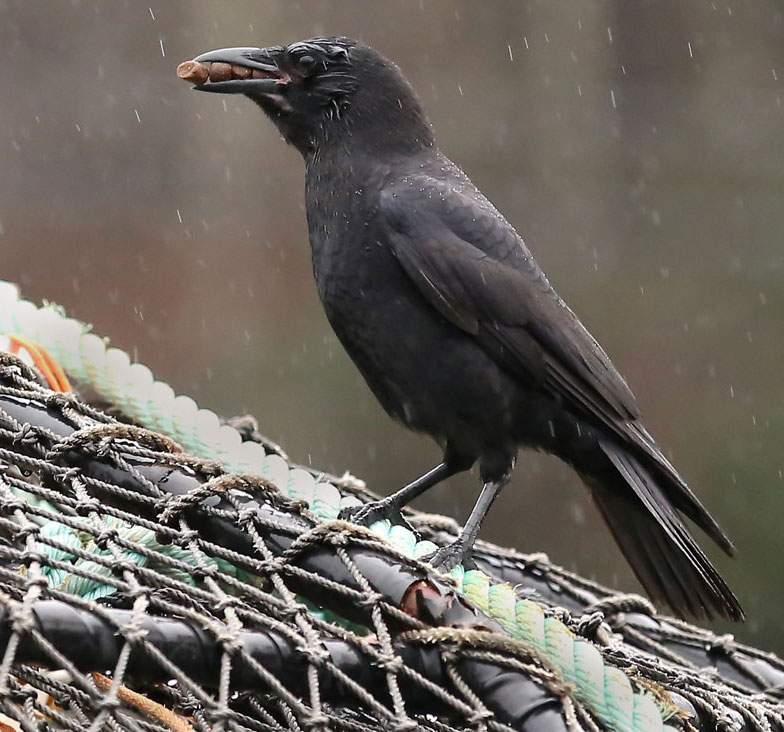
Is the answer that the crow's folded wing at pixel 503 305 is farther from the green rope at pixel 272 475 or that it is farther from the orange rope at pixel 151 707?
the orange rope at pixel 151 707

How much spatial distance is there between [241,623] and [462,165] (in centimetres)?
634

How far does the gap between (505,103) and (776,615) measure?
3.45 metres

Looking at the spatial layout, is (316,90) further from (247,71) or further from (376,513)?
(376,513)

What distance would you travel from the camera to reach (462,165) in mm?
7492

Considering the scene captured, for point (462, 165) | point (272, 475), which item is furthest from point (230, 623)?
point (462, 165)

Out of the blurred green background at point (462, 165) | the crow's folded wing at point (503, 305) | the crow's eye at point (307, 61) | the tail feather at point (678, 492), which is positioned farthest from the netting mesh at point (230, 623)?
the blurred green background at point (462, 165)

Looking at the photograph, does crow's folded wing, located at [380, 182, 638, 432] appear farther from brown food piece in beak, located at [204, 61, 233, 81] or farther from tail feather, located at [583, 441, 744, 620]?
brown food piece in beak, located at [204, 61, 233, 81]

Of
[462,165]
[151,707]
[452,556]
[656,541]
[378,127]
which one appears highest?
[462,165]

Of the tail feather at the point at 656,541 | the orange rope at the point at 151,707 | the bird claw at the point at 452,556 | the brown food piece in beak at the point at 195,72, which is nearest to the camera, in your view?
the orange rope at the point at 151,707

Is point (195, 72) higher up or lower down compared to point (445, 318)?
higher up

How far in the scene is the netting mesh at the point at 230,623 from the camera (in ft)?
4.11

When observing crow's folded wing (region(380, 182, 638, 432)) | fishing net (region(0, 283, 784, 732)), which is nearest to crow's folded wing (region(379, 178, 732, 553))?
crow's folded wing (region(380, 182, 638, 432))

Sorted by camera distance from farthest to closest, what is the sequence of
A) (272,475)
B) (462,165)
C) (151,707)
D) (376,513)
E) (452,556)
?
(462,165), (376,513), (452,556), (272,475), (151,707)

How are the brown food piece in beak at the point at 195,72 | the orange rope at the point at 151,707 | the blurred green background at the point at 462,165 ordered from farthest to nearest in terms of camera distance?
the blurred green background at the point at 462,165 → the brown food piece in beak at the point at 195,72 → the orange rope at the point at 151,707
